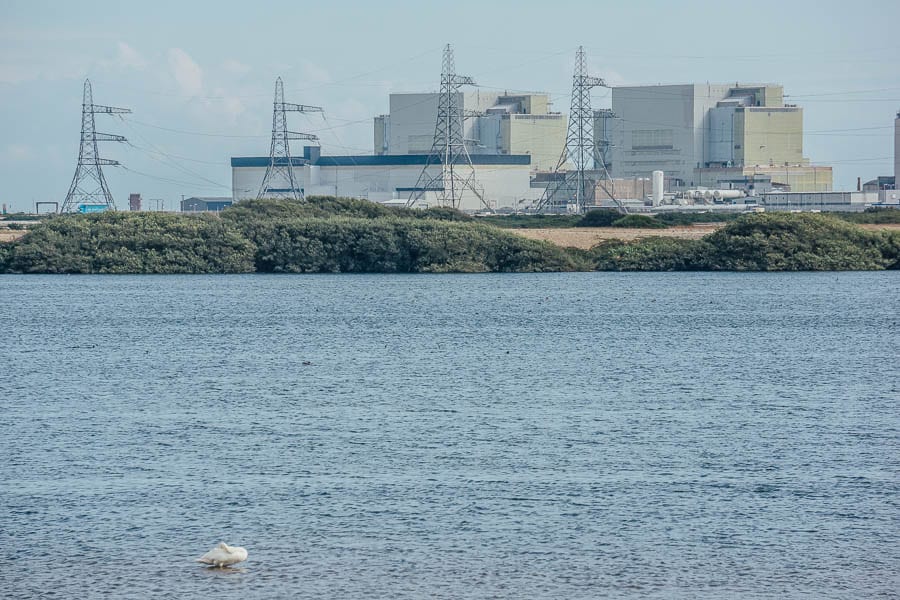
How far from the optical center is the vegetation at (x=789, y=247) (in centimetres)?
7562

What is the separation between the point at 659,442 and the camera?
2283 cm

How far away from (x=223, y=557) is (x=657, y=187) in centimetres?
13229

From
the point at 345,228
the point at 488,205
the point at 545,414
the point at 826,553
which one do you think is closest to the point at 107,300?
the point at 345,228

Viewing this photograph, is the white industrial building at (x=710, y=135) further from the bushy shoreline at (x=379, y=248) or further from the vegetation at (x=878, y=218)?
the bushy shoreline at (x=379, y=248)

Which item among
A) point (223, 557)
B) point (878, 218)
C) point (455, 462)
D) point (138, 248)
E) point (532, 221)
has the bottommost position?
point (223, 557)

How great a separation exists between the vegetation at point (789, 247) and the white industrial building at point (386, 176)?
6195cm

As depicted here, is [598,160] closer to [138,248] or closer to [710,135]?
[710,135]

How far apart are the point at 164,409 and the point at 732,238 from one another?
53.9 meters

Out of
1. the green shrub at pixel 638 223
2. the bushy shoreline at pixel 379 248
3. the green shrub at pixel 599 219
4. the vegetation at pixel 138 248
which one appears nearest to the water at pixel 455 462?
the bushy shoreline at pixel 379 248

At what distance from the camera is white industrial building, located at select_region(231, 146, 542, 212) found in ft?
462

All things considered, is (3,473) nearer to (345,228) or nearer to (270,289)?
(270,289)

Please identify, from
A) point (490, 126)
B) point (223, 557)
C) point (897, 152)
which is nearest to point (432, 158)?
point (490, 126)

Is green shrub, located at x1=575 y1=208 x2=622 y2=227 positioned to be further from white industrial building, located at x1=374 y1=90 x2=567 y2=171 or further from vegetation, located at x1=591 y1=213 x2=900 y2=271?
white industrial building, located at x1=374 y1=90 x2=567 y2=171

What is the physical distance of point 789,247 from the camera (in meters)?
75.4
